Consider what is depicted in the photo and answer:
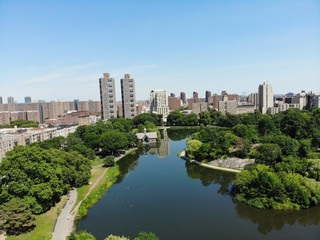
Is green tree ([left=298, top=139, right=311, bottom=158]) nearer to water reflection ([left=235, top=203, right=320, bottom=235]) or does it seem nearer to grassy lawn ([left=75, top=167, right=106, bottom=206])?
water reflection ([left=235, top=203, right=320, bottom=235])

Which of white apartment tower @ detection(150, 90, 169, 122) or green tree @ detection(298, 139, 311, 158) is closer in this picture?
green tree @ detection(298, 139, 311, 158)

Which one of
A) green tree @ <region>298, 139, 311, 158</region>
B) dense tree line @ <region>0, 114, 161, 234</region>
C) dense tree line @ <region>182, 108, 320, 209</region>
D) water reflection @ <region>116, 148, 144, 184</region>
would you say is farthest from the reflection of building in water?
green tree @ <region>298, 139, 311, 158</region>

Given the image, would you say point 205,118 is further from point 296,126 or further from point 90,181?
point 90,181

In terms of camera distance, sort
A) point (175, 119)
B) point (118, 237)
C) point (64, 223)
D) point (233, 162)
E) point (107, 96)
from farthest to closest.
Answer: point (175, 119), point (107, 96), point (233, 162), point (64, 223), point (118, 237)

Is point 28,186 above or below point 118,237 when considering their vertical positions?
above

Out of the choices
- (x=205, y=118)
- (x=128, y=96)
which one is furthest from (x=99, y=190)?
(x=205, y=118)

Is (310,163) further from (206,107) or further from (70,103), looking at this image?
(70,103)

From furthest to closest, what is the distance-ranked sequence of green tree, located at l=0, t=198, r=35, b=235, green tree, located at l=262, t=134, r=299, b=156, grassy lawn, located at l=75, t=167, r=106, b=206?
green tree, located at l=262, t=134, r=299, b=156 < grassy lawn, located at l=75, t=167, r=106, b=206 < green tree, located at l=0, t=198, r=35, b=235
